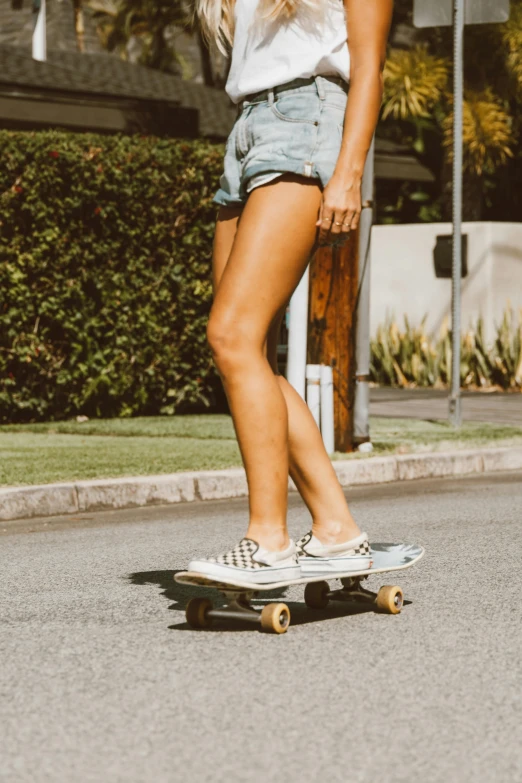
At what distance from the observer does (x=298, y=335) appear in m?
9.16

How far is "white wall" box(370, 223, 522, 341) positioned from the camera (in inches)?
693

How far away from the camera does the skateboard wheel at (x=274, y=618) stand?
13.3 feet

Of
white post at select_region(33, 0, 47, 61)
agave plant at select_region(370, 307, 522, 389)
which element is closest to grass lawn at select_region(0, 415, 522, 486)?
agave plant at select_region(370, 307, 522, 389)

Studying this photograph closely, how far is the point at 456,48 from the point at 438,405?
13.0ft

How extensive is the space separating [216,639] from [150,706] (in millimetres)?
737

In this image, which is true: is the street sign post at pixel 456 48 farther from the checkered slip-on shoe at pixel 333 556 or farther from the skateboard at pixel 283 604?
the checkered slip-on shoe at pixel 333 556

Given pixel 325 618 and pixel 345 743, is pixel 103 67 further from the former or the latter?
pixel 345 743

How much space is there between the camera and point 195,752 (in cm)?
301

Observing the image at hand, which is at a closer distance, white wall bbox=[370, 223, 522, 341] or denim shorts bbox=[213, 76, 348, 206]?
denim shorts bbox=[213, 76, 348, 206]

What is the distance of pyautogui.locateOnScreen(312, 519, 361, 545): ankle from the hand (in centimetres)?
88

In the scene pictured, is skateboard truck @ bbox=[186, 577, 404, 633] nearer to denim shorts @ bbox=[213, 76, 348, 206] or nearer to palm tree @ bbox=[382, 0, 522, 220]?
denim shorts @ bbox=[213, 76, 348, 206]

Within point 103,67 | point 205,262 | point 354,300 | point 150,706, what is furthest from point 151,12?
point 150,706

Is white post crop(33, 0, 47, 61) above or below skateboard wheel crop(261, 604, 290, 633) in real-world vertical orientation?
above

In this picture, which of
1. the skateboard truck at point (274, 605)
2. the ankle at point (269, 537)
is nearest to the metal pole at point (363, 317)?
the skateboard truck at point (274, 605)
